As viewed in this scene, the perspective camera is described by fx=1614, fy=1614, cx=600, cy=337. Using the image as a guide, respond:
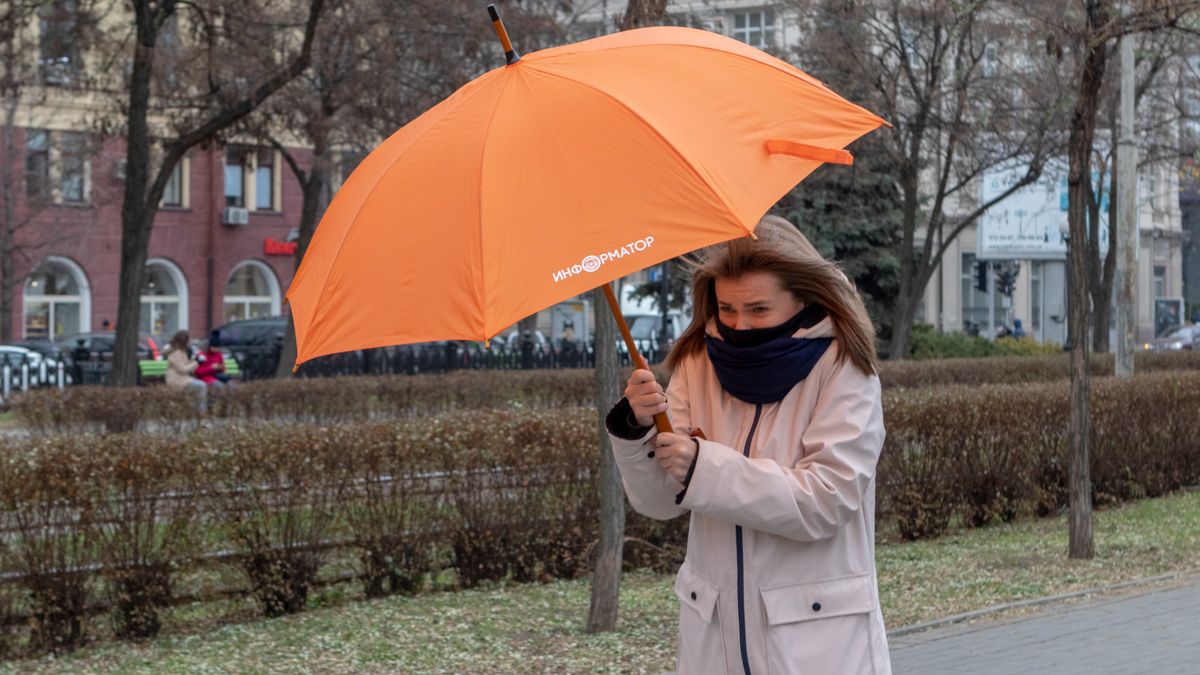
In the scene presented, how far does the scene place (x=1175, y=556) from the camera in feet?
35.9

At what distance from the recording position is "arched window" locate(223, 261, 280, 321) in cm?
5466

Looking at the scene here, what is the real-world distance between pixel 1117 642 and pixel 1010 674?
102 centimetres

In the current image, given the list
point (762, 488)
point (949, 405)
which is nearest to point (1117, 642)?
point (949, 405)

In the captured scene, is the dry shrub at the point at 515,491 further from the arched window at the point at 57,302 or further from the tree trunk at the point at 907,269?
the arched window at the point at 57,302

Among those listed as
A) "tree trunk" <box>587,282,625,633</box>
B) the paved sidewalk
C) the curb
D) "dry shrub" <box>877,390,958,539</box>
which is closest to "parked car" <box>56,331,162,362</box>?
"dry shrub" <box>877,390,958,539</box>

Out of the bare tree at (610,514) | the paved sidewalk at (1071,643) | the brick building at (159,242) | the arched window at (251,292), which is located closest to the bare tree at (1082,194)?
the paved sidewalk at (1071,643)

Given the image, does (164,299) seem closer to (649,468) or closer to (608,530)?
(608,530)

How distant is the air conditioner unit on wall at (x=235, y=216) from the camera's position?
5309 centimetres

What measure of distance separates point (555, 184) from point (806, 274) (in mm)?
609

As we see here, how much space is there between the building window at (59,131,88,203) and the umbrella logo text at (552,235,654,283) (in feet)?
120

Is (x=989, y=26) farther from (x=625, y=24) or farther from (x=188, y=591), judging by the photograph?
(x=188, y=591)

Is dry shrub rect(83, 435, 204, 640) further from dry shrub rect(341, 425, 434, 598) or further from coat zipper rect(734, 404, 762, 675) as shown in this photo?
coat zipper rect(734, 404, 762, 675)

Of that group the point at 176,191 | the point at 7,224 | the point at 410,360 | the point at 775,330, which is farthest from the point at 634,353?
the point at 176,191

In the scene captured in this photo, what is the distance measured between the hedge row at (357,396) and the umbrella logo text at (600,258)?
511 inches
